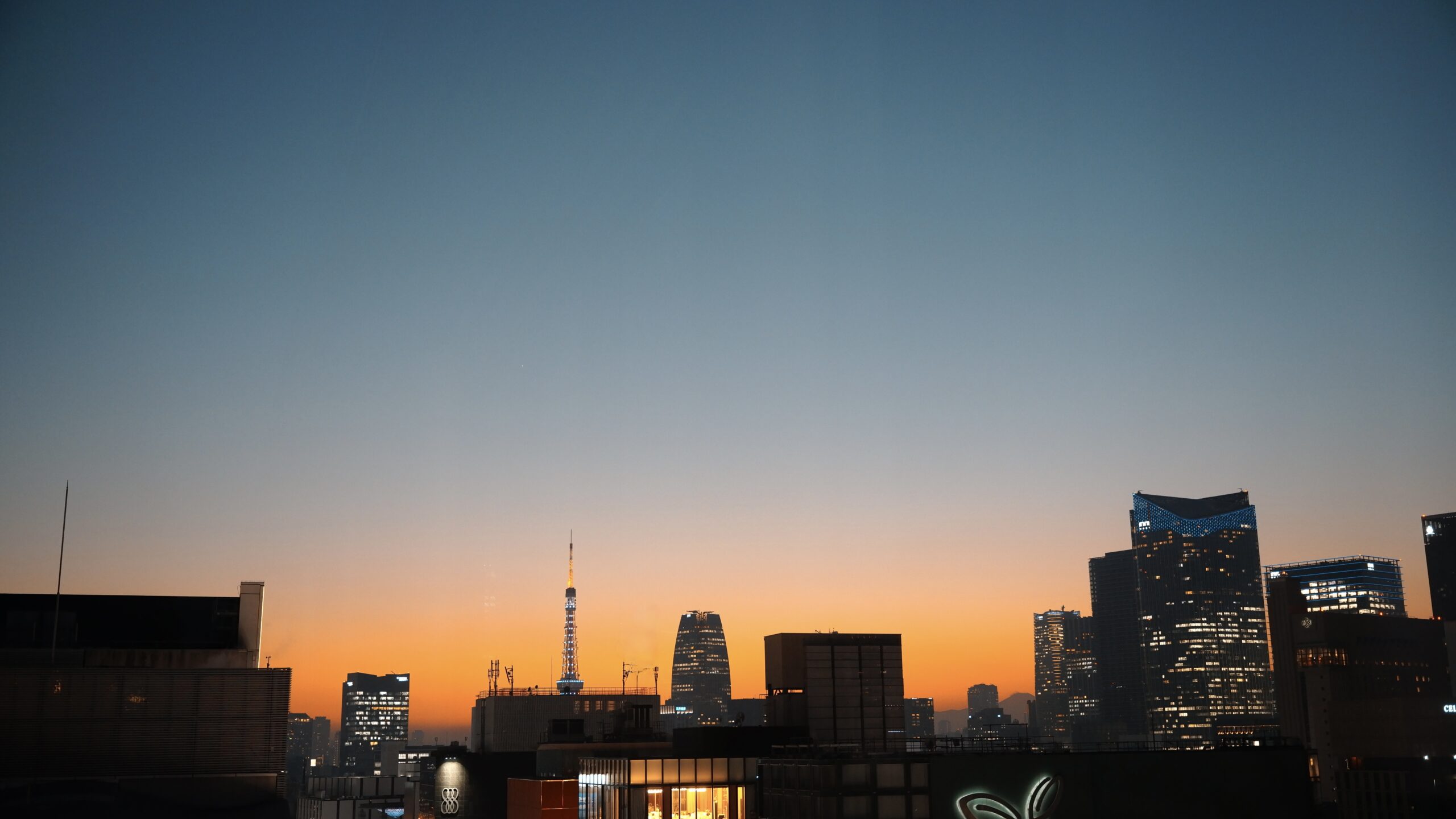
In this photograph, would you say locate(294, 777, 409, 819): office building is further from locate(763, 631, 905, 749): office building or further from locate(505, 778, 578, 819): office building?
locate(763, 631, 905, 749): office building

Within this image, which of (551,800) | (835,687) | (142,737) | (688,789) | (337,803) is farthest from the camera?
(337,803)

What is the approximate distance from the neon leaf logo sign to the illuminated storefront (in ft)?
64.4

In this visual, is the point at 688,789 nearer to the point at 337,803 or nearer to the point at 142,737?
the point at 142,737

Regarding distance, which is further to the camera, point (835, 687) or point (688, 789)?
point (835, 687)

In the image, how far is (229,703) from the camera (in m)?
70.9

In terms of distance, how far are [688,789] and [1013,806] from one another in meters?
25.3

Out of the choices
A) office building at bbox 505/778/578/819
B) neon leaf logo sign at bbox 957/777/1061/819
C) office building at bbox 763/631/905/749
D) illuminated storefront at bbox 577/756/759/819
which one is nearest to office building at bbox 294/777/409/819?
office building at bbox 505/778/578/819

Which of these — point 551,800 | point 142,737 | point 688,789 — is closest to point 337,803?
point 551,800

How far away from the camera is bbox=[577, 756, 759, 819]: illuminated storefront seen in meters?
85.0

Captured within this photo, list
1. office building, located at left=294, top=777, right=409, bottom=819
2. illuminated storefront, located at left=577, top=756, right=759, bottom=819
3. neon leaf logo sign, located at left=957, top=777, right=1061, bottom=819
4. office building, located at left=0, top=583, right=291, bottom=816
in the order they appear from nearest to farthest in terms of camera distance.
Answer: office building, located at left=0, top=583, right=291, bottom=816 → neon leaf logo sign, located at left=957, top=777, right=1061, bottom=819 → illuminated storefront, located at left=577, top=756, right=759, bottom=819 → office building, located at left=294, top=777, right=409, bottom=819

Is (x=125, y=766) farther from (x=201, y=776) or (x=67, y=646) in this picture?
(x=67, y=646)

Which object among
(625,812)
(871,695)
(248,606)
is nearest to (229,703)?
(248,606)

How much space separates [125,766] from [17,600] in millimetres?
34658

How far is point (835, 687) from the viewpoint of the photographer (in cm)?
13488
